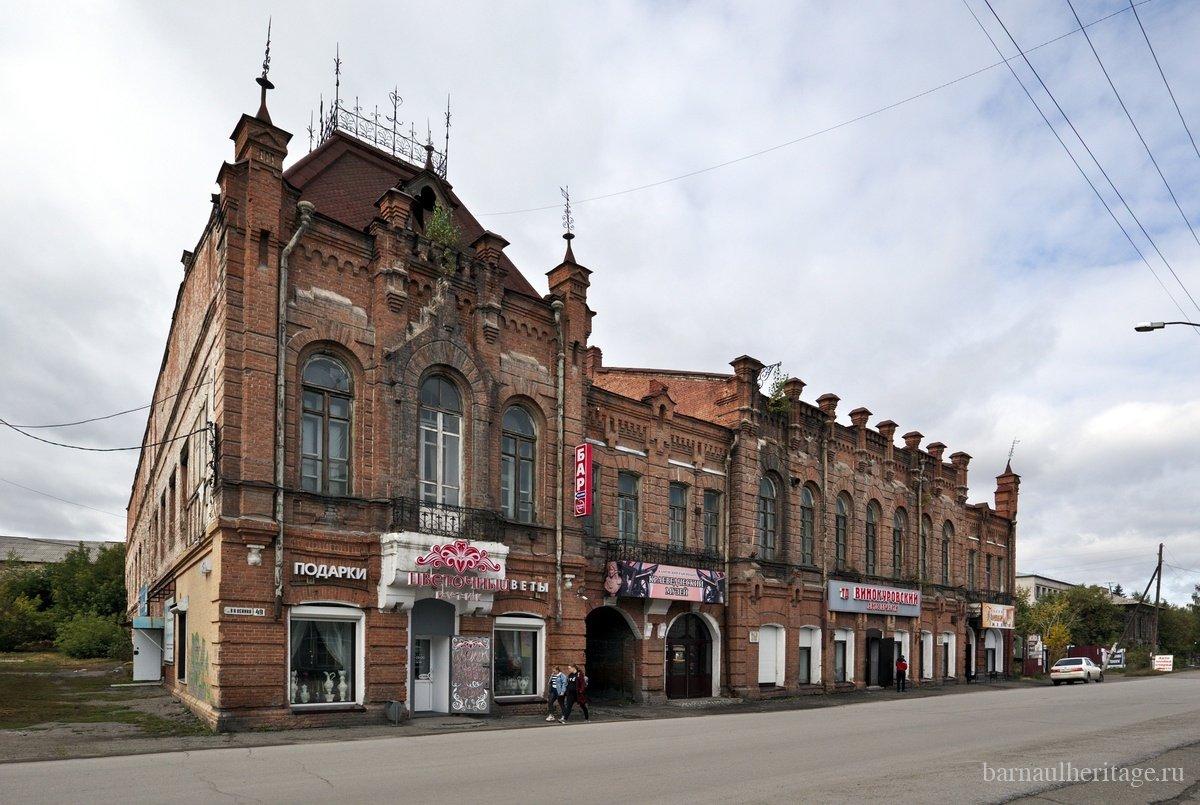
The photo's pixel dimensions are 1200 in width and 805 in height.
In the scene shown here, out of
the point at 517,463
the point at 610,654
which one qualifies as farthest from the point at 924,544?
the point at 517,463

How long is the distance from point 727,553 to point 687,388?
268 inches

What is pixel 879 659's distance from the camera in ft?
122

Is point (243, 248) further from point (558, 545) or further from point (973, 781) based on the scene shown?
point (973, 781)

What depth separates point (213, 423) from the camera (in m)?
18.9

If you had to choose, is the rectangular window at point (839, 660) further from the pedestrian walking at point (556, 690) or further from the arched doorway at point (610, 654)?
the pedestrian walking at point (556, 690)

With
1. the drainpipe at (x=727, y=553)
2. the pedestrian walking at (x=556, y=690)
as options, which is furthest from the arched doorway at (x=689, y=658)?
the pedestrian walking at (x=556, y=690)

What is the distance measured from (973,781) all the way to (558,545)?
1373 centimetres

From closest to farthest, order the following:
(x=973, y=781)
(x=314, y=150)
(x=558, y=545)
→ (x=973, y=781) → (x=558, y=545) → (x=314, y=150)

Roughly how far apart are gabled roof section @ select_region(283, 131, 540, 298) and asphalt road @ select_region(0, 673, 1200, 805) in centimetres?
1226

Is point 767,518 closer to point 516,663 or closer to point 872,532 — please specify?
point 872,532

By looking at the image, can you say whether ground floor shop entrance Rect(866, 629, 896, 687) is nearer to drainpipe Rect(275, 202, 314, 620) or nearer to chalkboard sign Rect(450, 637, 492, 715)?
chalkboard sign Rect(450, 637, 492, 715)

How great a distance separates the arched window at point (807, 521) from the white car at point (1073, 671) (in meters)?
18.9

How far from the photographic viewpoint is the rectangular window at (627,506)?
27672 millimetres

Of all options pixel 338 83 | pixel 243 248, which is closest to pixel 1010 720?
pixel 243 248
